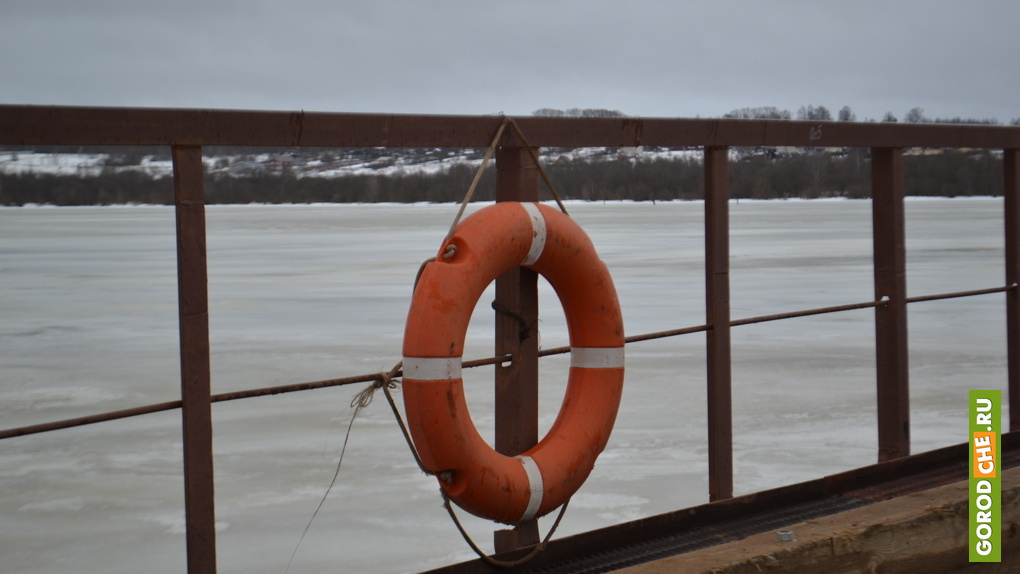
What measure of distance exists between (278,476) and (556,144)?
82.0 inches

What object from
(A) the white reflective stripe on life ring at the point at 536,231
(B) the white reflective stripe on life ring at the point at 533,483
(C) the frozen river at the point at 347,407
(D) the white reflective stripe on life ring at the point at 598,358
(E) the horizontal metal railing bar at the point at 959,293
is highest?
(A) the white reflective stripe on life ring at the point at 536,231

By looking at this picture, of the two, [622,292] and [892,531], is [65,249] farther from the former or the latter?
[892,531]

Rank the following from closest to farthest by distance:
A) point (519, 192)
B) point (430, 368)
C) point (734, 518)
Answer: point (430, 368), point (519, 192), point (734, 518)

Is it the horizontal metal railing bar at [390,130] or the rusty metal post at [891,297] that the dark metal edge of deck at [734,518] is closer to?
the rusty metal post at [891,297]

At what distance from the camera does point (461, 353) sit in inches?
82.4

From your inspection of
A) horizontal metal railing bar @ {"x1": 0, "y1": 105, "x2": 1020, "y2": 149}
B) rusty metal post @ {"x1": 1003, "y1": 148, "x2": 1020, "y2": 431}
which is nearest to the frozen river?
rusty metal post @ {"x1": 1003, "y1": 148, "x2": 1020, "y2": 431}

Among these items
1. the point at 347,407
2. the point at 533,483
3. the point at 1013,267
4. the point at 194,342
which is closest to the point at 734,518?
the point at 533,483

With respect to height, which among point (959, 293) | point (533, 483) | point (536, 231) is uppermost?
point (536, 231)

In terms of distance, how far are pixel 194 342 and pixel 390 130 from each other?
1.78 ft

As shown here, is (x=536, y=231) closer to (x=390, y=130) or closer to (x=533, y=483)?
(x=390, y=130)

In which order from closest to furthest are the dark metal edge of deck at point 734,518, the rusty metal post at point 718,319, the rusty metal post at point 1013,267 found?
the dark metal edge of deck at point 734,518 → the rusty metal post at point 718,319 → the rusty metal post at point 1013,267

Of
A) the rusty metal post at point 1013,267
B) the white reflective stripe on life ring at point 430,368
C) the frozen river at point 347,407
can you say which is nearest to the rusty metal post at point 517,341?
the white reflective stripe on life ring at point 430,368

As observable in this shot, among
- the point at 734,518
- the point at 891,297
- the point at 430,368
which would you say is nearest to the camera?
the point at 430,368

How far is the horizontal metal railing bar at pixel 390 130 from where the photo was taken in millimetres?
1827
